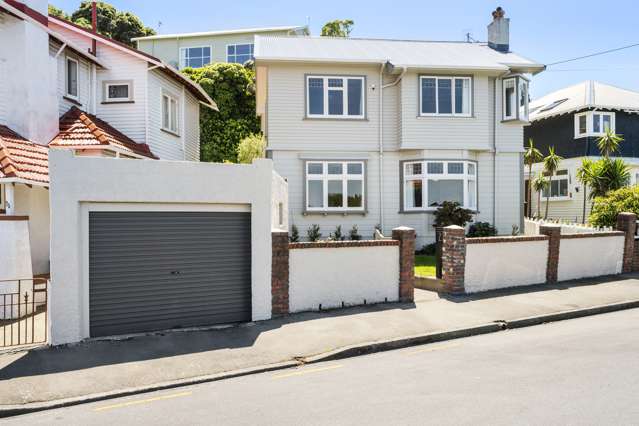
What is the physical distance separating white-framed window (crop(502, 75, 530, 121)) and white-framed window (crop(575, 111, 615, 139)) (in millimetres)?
8895

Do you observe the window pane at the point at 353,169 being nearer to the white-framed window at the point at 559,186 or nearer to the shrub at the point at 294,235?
the shrub at the point at 294,235

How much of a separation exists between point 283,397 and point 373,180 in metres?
13.5

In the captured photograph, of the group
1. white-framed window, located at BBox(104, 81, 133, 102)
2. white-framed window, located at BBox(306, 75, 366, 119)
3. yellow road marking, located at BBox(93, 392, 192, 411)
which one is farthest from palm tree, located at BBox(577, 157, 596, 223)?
yellow road marking, located at BBox(93, 392, 192, 411)

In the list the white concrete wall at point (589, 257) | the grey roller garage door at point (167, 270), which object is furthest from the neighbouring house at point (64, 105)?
the white concrete wall at point (589, 257)

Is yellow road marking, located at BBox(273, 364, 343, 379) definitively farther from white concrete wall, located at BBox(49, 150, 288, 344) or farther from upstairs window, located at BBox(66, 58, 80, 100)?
upstairs window, located at BBox(66, 58, 80, 100)

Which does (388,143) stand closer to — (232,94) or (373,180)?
(373,180)

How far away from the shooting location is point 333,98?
18.8 metres

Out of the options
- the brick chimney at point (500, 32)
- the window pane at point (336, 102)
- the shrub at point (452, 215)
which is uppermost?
the brick chimney at point (500, 32)

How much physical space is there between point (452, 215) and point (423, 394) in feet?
40.7

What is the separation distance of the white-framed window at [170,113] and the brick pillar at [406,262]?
35.4 feet

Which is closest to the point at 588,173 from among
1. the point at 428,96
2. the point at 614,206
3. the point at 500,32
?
the point at 614,206

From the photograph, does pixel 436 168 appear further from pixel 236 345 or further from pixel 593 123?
pixel 593 123

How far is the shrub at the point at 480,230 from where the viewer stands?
18953 mm

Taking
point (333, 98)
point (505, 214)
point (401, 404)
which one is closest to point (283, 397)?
point (401, 404)
